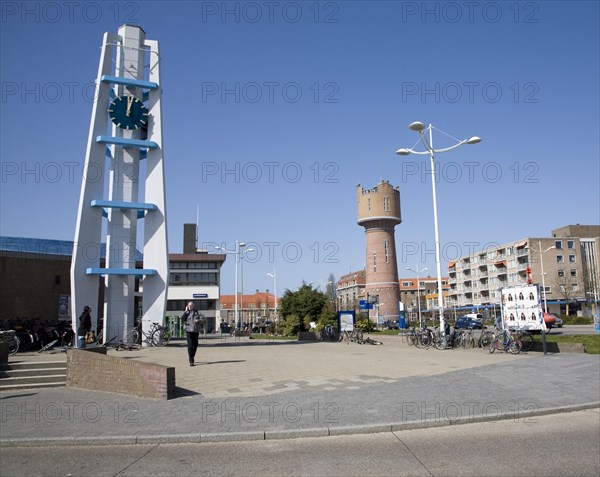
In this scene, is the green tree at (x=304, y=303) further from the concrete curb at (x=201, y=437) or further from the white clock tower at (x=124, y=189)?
the concrete curb at (x=201, y=437)

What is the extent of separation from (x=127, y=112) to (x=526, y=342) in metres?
20.1

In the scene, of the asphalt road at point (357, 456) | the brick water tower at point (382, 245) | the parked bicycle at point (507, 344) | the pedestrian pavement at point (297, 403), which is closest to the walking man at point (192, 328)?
the pedestrian pavement at point (297, 403)

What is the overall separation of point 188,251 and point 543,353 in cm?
6154

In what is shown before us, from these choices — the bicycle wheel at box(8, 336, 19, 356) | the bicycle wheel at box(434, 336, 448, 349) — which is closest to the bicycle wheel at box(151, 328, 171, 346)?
the bicycle wheel at box(8, 336, 19, 356)

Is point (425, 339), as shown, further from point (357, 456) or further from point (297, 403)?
point (357, 456)

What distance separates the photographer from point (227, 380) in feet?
40.8

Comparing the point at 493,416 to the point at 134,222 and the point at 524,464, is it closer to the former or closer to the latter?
the point at 524,464

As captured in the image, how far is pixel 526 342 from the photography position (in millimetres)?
18891

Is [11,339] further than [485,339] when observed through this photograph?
No

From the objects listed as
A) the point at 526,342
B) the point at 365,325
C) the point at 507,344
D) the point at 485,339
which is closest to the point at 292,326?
the point at 365,325

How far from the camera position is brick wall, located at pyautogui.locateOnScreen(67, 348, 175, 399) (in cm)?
1023

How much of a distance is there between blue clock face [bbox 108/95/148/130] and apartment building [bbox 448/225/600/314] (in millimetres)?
67281

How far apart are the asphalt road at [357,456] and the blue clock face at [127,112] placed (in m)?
19.1

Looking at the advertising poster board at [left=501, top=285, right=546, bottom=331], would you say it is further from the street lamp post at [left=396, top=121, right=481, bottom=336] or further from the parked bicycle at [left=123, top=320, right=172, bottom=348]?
the parked bicycle at [left=123, top=320, right=172, bottom=348]
